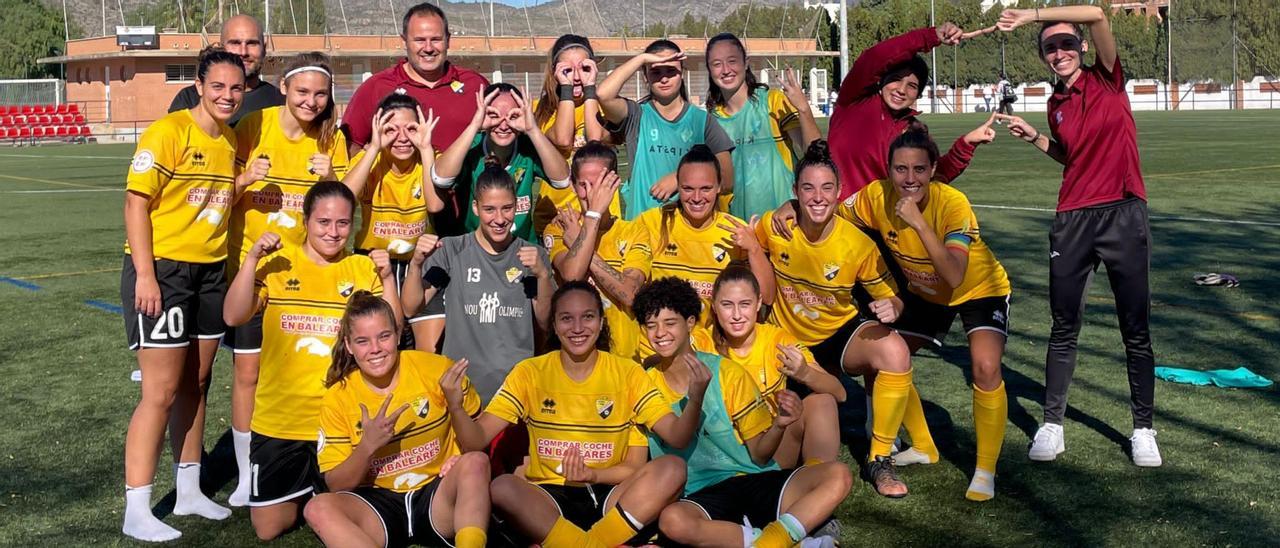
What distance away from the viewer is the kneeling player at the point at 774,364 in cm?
501

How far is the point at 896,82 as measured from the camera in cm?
601

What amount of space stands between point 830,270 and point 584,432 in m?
1.48

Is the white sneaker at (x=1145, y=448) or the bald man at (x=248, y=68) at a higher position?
the bald man at (x=248, y=68)

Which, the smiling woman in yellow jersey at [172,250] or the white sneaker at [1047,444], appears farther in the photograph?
the white sneaker at [1047,444]

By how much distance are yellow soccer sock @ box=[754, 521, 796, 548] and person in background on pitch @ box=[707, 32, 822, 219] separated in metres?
2.30

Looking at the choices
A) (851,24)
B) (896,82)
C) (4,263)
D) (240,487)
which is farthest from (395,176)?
(851,24)

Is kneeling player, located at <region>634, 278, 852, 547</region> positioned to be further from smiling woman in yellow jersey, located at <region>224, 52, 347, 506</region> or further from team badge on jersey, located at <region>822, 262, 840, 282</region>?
smiling woman in yellow jersey, located at <region>224, 52, 347, 506</region>

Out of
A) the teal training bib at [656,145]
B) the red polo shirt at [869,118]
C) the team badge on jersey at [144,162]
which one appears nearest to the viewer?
the team badge on jersey at [144,162]

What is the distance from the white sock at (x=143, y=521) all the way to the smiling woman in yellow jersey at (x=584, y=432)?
127 cm

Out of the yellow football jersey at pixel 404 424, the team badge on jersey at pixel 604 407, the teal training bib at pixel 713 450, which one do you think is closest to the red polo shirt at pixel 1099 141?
the teal training bib at pixel 713 450

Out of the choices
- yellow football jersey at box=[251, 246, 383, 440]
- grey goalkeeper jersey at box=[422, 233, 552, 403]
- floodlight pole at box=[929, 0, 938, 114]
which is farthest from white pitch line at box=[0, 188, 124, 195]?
floodlight pole at box=[929, 0, 938, 114]

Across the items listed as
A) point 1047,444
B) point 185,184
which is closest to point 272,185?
point 185,184

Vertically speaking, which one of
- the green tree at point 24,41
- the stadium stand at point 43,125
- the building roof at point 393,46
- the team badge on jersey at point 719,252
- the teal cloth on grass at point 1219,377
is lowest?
the teal cloth on grass at point 1219,377

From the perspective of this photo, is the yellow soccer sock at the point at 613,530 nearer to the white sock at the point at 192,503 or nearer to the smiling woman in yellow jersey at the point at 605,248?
the smiling woman in yellow jersey at the point at 605,248
